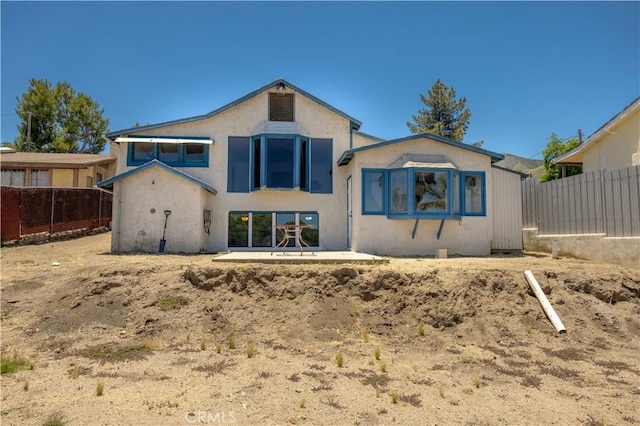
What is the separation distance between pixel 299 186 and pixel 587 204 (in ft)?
30.9

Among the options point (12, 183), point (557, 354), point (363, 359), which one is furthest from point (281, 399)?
point (12, 183)

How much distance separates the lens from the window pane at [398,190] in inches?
559

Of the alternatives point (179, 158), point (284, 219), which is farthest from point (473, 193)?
point (179, 158)

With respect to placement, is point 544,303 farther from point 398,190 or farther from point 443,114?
point 443,114

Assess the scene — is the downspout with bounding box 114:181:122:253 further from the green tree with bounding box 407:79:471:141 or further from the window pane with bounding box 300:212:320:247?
the green tree with bounding box 407:79:471:141

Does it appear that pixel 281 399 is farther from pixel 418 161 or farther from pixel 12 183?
pixel 12 183

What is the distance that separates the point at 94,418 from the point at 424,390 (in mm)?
4249

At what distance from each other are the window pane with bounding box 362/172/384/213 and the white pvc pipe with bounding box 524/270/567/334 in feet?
19.2

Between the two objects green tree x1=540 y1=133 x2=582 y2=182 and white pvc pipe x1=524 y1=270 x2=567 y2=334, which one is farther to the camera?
green tree x1=540 y1=133 x2=582 y2=182

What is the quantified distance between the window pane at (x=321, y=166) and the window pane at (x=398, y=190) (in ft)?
9.90

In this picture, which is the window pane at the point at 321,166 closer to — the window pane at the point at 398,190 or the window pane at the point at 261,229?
the window pane at the point at 261,229

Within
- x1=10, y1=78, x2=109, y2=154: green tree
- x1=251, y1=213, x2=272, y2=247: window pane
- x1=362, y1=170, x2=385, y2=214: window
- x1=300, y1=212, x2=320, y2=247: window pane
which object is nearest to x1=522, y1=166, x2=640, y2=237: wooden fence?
x1=362, y1=170, x2=385, y2=214: window

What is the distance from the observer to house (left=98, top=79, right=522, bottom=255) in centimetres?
1448

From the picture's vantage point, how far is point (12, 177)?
80.7ft
